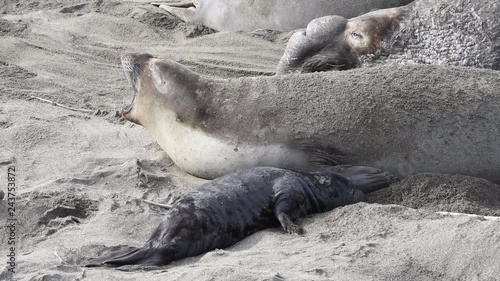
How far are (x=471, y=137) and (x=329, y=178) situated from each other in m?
0.79

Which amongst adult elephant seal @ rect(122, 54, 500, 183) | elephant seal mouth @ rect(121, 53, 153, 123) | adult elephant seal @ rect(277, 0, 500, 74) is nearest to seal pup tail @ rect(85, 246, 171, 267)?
adult elephant seal @ rect(122, 54, 500, 183)

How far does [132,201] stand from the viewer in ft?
16.2

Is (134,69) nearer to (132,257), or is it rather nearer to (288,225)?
(288,225)

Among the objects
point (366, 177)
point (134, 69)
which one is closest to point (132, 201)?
point (366, 177)

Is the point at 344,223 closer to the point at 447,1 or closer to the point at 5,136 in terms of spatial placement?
the point at 5,136

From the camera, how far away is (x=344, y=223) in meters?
4.52

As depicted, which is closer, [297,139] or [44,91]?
[297,139]

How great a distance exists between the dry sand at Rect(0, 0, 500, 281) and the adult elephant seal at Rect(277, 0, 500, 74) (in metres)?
0.54

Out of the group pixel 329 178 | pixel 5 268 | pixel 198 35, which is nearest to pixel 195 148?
pixel 329 178

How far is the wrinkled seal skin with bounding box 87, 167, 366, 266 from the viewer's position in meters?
4.28

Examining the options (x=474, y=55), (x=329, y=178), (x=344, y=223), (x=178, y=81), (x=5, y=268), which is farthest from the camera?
(x=474, y=55)

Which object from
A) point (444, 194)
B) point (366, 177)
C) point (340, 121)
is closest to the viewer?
point (444, 194)

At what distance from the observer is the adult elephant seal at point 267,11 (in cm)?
816

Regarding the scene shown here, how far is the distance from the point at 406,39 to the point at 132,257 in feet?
10.5
